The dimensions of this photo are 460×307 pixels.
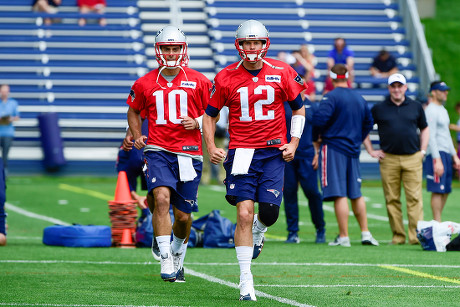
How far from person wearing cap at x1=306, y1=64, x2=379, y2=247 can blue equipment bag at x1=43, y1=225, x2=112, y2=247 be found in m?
2.60

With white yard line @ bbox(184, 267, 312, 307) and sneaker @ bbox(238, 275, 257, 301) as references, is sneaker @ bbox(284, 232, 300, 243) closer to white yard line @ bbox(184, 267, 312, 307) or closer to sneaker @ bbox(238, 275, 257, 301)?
white yard line @ bbox(184, 267, 312, 307)

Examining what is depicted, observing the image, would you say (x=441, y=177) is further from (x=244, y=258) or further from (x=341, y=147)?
(x=244, y=258)

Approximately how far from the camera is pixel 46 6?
1058 inches

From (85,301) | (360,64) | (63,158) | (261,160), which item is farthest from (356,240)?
(360,64)

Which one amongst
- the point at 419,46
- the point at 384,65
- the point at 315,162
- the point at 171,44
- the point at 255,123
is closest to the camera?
the point at 255,123

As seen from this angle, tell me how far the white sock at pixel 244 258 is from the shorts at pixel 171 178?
1191 mm

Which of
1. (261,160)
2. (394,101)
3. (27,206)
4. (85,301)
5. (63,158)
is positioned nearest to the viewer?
(85,301)

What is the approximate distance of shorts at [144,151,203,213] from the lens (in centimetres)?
868

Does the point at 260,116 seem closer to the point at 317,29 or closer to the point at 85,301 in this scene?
the point at 85,301

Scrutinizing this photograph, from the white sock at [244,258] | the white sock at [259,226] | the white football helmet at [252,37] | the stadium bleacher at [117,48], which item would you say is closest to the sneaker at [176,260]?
the white sock at [259,226]

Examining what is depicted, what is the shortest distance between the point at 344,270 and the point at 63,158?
1473 cm

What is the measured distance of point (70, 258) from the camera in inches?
414

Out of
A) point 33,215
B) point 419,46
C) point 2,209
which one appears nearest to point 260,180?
point 2,209

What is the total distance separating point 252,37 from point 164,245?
188 cm
